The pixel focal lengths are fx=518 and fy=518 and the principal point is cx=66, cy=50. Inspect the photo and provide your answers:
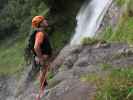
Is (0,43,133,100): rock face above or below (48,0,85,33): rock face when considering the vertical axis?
above

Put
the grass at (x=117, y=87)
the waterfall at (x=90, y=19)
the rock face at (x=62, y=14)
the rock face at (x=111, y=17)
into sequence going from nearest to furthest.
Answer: the grass at (x=117, y=87)
the rock face at (x=111, y=17)
the waterfall at (x=90, y=19)
the rock face at (x=62, y=14)

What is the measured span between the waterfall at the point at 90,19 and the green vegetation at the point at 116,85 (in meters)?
11.7

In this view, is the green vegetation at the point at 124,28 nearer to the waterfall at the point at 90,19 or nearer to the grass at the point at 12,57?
the waterfall at the point at 90,19

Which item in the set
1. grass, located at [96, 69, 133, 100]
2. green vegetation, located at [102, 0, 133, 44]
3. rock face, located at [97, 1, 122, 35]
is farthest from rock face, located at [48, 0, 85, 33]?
grass, located at [96, 69, 133, 100]

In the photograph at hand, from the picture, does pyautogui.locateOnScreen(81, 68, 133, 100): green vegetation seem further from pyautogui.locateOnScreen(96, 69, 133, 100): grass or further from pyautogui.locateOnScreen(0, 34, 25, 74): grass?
pyautogui.locateOnScreen(0, 34, 25, 74): grass

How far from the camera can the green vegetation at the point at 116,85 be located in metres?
9.73

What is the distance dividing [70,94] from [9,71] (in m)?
23.3

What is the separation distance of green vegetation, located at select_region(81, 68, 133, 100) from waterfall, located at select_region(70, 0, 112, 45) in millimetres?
11685

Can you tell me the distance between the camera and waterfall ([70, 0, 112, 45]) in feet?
75.8

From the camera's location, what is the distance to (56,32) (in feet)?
100

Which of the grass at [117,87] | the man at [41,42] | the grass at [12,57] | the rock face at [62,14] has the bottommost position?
the grass at [12,57]

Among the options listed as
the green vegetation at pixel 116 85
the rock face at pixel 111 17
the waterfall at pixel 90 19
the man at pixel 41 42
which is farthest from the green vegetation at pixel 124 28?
the green vegetation at pixel 116 85

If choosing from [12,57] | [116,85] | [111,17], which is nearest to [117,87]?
[116,85]

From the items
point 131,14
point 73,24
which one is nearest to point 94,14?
point 73,24
